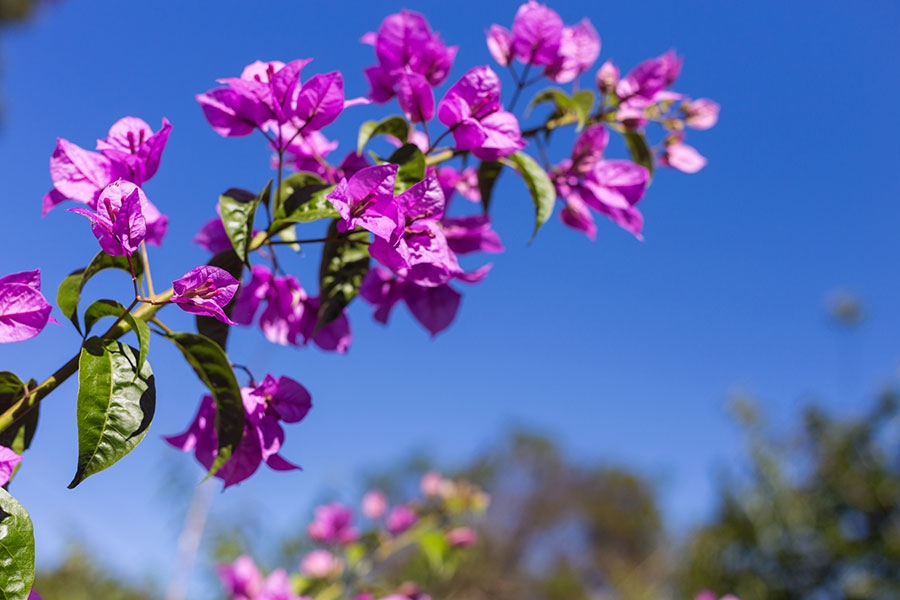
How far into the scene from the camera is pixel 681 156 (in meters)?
0.72

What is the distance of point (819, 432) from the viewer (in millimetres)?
4238

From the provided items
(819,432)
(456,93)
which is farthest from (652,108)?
(819,432)

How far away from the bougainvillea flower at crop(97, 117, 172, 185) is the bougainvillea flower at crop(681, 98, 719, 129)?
0.51m

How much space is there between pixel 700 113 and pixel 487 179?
269mm

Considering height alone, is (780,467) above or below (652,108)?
above

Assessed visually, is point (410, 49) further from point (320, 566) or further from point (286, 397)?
point (320, 566)

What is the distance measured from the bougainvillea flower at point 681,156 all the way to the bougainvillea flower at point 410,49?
264 millimetres

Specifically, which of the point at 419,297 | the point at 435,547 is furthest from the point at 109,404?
the point at 435,547

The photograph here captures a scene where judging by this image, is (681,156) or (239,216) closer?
(239,216)

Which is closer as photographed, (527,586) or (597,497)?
(527,586)

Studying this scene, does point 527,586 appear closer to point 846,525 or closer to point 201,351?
point 846,525

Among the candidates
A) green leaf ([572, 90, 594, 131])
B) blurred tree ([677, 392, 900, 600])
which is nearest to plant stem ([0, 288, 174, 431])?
green leaf ([572, 90, 594, 131])

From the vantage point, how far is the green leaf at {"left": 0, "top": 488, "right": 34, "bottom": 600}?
35cm

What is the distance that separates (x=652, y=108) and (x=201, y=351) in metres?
0.49
